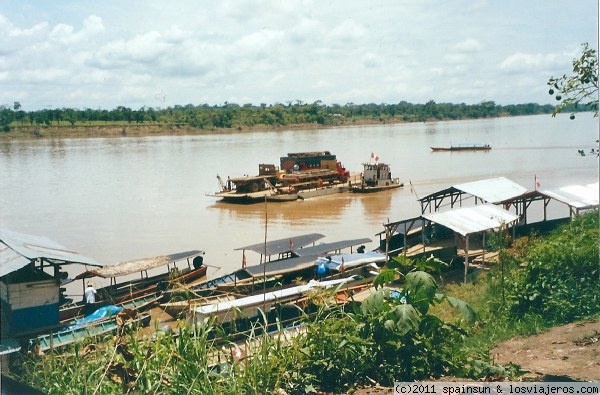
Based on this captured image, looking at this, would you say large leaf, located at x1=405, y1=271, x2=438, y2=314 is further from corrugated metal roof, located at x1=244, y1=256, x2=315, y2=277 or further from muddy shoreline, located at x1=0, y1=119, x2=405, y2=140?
muddy shoreline, located at x1=0, y1=119, x2=405, y2=140

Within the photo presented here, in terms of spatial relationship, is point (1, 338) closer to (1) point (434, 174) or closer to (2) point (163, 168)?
(1) point (434, 174)

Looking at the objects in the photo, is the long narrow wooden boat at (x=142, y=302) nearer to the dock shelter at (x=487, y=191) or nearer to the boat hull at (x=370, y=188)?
the dock shelter at (x=487, y=191)

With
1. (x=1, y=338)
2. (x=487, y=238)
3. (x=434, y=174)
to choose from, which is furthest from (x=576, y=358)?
(x=434, y=174)

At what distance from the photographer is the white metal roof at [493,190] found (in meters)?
14.7

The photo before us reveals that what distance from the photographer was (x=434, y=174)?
119 feet

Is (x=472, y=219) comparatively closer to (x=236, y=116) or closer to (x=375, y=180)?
(x=375, y=180)

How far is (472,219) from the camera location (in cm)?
1178

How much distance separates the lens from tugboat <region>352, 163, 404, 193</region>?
99.6 feet

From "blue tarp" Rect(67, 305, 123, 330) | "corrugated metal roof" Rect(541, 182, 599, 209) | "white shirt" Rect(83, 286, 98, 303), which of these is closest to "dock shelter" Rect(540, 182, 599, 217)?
"corrugated metal roof" Rect(541, 182, 599, 209)

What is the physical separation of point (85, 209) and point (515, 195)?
18.2m

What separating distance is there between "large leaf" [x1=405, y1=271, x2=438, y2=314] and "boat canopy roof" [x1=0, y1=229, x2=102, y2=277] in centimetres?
479

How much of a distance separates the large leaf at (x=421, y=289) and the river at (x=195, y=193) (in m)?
1.40

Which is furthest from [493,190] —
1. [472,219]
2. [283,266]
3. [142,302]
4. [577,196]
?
[142,302]

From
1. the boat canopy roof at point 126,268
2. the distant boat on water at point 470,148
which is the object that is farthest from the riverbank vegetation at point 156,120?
the boat canopy roof at point 126,268
